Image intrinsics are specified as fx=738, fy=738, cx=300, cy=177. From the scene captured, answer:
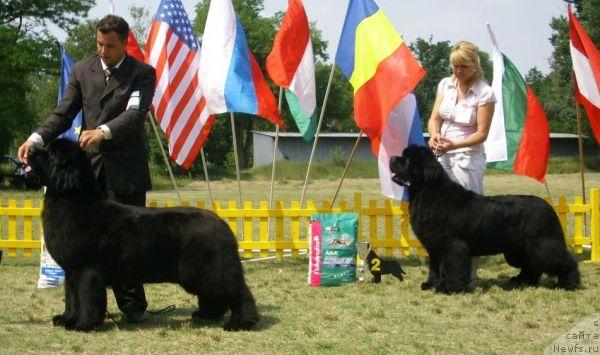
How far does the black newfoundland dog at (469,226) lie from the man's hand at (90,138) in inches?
117

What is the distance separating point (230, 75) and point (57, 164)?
417 cm

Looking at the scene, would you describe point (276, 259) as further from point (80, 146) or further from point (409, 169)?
point (80, 146)

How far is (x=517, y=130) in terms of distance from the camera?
9.63 metres

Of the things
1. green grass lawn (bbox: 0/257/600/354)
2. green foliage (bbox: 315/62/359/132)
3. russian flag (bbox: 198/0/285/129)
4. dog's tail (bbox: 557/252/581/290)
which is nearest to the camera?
green grass lawn (bbox: 0/257/600/354)

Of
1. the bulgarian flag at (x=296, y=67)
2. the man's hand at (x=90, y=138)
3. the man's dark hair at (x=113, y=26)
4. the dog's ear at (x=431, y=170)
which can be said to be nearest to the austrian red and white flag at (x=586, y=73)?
the dog's ear at (x=431, y=170)

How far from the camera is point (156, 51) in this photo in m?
9.31

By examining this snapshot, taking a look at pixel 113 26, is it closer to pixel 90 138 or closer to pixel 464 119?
pixel 90 138

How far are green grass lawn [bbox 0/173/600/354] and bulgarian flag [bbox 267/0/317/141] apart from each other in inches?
80.8

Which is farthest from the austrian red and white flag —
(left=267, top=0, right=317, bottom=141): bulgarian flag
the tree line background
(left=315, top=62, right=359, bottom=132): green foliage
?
(left=315, top=62, right=359, bottom=132): green foliage

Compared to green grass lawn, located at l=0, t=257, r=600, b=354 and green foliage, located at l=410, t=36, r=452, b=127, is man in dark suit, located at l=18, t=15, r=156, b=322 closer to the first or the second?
green grass lawn, located at l=0, t=257, r=600, b=354

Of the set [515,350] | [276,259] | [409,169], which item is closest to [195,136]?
[276,259]

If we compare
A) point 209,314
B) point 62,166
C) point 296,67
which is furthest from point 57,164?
point 296,67

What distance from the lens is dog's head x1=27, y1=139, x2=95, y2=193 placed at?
16.0 ft

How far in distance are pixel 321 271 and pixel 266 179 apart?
32808 mm
